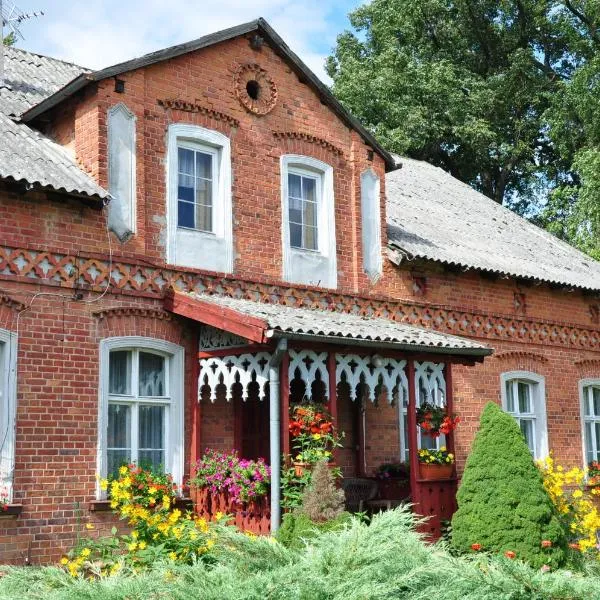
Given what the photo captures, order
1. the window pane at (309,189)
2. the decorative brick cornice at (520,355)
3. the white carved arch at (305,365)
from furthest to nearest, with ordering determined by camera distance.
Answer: the decorative brick cornice at (520,355) → the window pane at (309,189) → the white carved arch at (305,365)

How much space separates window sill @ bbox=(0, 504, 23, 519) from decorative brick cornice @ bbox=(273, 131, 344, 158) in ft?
20.9

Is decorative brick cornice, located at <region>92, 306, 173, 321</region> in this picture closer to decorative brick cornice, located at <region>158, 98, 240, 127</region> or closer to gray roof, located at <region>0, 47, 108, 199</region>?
gray roof, located at <region>0, 47, 108, 199</region>

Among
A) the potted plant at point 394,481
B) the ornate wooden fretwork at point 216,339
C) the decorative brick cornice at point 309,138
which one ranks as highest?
the decorative brick cornice at point 309,138

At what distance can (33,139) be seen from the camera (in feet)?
42.2

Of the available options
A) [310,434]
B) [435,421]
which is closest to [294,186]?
[435,421]

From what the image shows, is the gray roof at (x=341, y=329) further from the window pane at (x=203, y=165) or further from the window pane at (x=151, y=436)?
the window pane at (x=203, y=165)

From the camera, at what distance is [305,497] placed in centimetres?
1093

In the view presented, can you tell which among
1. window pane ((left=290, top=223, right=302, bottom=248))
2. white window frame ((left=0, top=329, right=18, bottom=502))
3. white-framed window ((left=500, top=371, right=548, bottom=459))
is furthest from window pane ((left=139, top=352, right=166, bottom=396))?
white-framed window ((left=500, top=371, right=548, bottom=459))

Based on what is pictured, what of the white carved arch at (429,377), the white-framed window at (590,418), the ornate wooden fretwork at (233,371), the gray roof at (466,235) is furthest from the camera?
the white-framed window at (590,418)

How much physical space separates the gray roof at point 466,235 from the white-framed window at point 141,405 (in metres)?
4.44

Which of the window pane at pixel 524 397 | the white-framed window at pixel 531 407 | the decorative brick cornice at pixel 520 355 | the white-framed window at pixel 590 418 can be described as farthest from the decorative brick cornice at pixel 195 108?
the white-framed window at pixel 590 418

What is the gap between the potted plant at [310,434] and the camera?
37.7 feet

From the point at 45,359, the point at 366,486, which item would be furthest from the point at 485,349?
the point at 45,359

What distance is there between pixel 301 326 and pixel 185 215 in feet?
8.82
